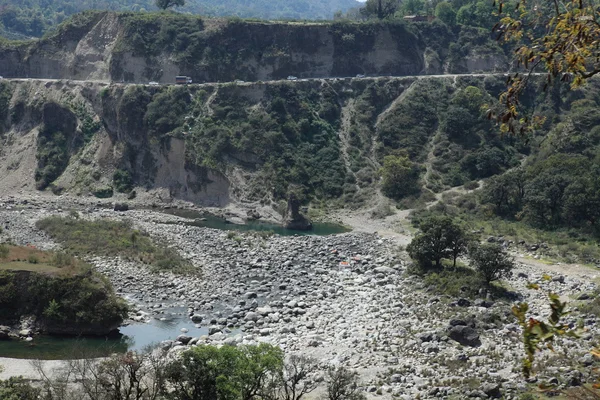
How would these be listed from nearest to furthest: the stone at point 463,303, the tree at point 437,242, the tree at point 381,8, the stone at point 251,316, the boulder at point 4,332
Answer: the boulder at point 4,332 < the stone at point 251,316 < the stone at point 463,303 < the tree at point 437,242 < the tree at point 381,8

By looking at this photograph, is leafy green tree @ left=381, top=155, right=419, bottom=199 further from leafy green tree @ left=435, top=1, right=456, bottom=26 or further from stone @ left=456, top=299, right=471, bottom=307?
leafy green tree @ left=435, top=1, right=456, bottom=26

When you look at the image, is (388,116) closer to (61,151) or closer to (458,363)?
→ (61,151)

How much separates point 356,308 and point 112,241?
76.5 ft

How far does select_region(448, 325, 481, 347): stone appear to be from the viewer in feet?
119

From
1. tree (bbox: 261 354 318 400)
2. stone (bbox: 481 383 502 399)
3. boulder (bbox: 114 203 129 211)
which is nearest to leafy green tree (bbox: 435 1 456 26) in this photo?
boulder (bbox: 114 203 129 211)

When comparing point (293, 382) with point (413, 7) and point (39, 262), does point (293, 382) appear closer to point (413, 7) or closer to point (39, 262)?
point (39, 262)

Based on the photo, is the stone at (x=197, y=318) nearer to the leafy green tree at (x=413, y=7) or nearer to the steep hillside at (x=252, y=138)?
the steep hillside at (x=252, y=138)

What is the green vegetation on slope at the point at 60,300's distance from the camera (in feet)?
128

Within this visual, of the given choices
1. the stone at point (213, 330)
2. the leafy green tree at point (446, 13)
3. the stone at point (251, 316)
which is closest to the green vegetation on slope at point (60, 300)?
the stone at point (213, 330)

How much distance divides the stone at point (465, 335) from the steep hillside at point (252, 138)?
36209mm

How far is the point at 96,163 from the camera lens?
8612 cm

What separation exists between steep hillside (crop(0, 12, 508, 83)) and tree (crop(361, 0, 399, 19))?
10.5 metres

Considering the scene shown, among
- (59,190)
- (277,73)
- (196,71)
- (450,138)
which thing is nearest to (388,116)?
(450,138)

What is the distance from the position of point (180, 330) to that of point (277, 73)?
6013 cm
